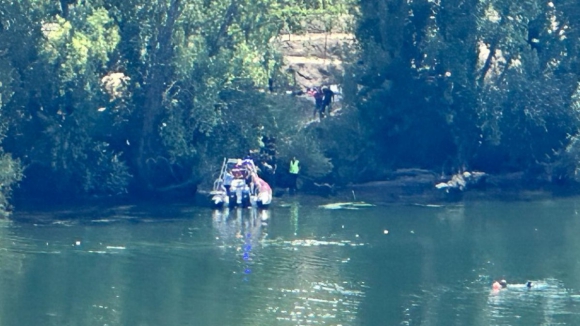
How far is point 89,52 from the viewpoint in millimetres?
53812

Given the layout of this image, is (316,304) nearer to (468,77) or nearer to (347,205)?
(347,205)

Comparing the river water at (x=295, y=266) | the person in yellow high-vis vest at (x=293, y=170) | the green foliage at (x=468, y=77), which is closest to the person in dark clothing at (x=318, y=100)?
the green foliage at (x=468, y=77)

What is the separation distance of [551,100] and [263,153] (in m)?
13.6

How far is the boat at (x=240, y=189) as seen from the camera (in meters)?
55.8

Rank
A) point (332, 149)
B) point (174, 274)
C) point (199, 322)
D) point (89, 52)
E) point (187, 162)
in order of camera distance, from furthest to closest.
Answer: point (332, 149)
point (187, 162)
point (89, 52)
point (174, 274)
point (199, 322)

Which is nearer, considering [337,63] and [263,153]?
[263,153]

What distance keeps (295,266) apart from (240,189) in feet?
40.7

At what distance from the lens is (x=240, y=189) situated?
55938mm

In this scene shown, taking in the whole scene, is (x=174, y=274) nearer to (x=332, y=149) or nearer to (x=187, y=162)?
(x=187, y=162)

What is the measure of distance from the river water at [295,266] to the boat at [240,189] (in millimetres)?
882

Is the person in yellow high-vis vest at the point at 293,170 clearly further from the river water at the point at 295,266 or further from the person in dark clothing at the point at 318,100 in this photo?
the person in dark clothing at the point at 318,100

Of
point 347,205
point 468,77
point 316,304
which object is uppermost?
point 468,77

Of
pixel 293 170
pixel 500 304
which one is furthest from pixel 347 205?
pixel 500 304

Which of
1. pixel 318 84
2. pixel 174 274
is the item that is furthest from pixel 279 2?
pixel 174 274
